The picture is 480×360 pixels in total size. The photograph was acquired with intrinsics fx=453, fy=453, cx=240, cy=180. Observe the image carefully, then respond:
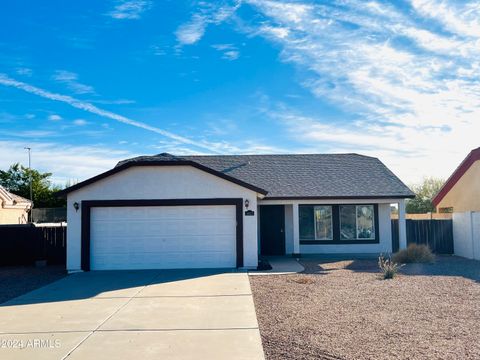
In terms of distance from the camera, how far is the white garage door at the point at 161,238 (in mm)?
15438

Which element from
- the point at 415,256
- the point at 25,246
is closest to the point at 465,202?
the point at 415,256

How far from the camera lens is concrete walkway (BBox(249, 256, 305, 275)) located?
47.4 ft

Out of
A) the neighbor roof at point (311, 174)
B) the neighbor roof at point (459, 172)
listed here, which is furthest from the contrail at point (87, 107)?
the neighbor roof at point (459, 172)

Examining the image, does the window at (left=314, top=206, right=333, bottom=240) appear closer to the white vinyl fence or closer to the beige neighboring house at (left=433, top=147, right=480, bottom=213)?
the white vinyl fence

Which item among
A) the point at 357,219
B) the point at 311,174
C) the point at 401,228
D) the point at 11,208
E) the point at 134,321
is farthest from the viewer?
the point at 11,208

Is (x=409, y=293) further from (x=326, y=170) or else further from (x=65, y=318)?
(x=326, y=170)

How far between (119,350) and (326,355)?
9.95 ft

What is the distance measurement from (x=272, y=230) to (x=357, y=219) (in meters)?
3.69

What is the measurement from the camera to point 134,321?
8453 mm

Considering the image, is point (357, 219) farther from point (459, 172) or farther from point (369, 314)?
point (369, 314)

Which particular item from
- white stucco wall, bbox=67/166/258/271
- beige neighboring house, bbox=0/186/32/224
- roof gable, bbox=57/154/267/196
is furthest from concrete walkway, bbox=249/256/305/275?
beige neighboring house, bbox=0/186/32/224

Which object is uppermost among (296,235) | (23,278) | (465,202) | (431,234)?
(465,202)

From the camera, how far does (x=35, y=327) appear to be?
8.15 m

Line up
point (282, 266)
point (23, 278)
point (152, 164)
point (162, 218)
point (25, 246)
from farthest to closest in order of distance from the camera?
point (25, 246), point (282, 266), point (162, 218), point (152, 164), point (23, 278)
